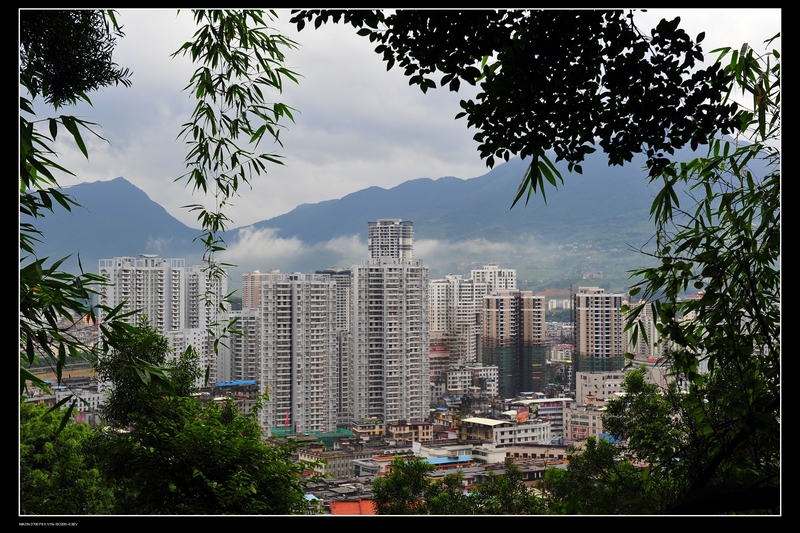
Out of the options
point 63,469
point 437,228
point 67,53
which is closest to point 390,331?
point 437,228

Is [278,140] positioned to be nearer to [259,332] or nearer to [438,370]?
[259,332]

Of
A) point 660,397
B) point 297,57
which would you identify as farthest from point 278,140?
point 660,397

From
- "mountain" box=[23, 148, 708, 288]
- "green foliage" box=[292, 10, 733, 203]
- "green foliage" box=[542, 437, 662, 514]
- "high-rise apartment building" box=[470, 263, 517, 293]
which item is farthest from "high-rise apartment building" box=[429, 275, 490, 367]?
"green foliage" box=[292, 10, 733, 203]

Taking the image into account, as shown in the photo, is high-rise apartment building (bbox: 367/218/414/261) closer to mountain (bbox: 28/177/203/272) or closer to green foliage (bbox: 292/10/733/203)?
mountain (bbox: 28/177/203/272)

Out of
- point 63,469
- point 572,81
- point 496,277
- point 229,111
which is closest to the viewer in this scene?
point 572,81

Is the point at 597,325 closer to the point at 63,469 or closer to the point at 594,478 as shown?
the point at 594,478

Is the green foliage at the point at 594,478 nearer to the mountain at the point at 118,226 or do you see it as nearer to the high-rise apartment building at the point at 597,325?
the high-rise apartment building at the point at 597,325
